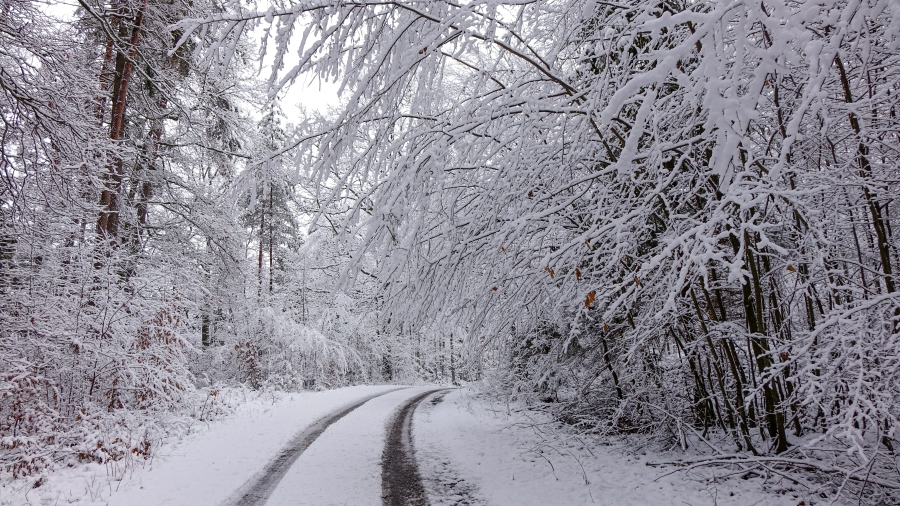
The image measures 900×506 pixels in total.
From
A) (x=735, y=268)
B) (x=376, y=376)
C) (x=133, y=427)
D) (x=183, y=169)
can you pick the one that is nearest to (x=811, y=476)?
(x=735, y=268)

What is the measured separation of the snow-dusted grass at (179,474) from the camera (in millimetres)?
5254

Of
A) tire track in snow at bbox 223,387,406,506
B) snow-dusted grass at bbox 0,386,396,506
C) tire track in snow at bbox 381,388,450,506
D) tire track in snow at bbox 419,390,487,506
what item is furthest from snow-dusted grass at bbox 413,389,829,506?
snow-dusted grass at bbox 0,386,396,506

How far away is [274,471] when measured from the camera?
20.4 ft

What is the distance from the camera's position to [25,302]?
662 cm

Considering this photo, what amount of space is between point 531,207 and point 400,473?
14.5 ft

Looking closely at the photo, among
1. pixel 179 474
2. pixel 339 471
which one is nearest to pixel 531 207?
pixel 339 471

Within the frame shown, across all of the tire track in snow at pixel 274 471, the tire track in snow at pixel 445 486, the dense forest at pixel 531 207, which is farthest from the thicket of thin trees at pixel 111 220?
the tire track in snow at pixel 445 486

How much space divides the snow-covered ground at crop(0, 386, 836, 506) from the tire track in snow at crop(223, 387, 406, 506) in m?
0.11

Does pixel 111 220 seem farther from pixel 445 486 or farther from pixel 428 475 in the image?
pixel 445 486

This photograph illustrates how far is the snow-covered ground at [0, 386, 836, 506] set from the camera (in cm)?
480

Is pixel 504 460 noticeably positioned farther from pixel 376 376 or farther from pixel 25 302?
pixel 376 376

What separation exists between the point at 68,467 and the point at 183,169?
28.4 ft

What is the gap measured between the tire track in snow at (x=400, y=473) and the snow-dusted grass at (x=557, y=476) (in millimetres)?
154

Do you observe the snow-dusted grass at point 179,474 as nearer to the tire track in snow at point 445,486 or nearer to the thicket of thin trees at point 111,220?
the thicket of thin trees at point 111,220
